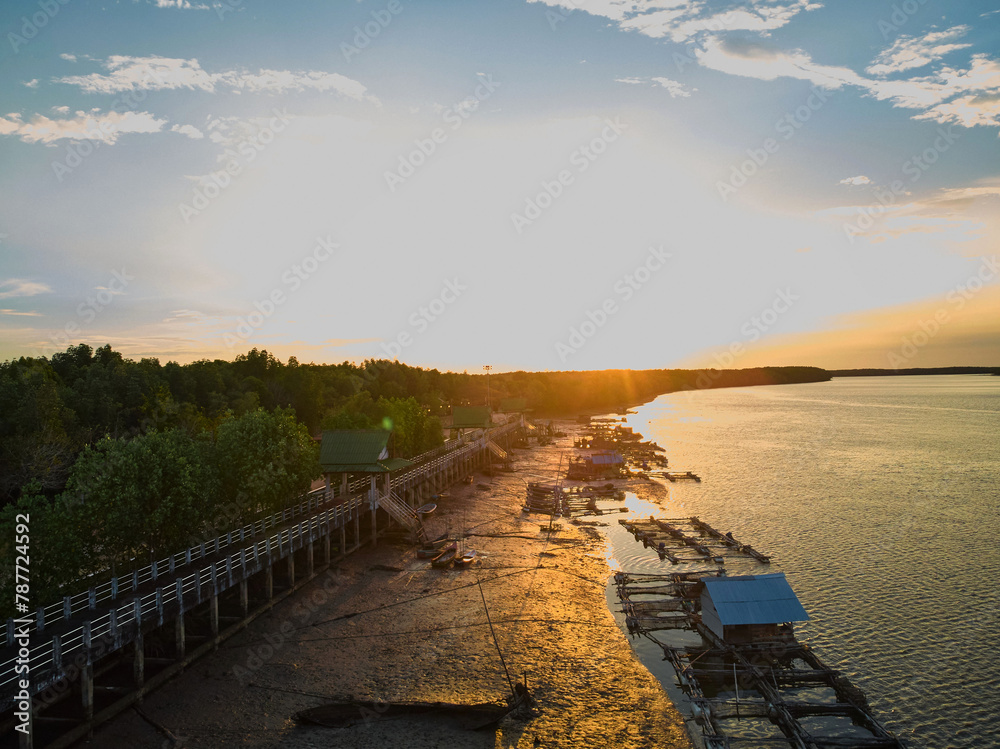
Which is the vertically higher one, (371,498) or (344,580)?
(371,498)

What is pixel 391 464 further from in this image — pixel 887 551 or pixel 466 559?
pixel 887 551

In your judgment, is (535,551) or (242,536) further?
(535,551)

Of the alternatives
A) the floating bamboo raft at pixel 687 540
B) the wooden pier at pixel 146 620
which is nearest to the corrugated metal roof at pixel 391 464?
the wooden pier at pixel 146 620

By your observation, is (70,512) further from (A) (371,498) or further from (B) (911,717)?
(B) (911,717)

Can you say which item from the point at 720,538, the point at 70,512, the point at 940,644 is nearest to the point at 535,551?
the point at 720,538

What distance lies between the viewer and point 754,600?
29.2m

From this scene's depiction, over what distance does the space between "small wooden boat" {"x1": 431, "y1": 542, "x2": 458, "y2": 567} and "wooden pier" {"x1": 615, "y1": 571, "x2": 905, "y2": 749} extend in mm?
13512

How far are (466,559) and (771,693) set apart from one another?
21.3m

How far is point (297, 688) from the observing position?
81.6 feet

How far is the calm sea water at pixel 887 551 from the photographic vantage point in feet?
85.7

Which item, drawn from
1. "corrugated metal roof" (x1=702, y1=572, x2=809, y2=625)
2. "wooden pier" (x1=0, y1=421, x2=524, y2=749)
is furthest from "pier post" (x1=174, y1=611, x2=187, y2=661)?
"corrugated metal roof" (x1=702, y1=572, x2=809, y2=625)

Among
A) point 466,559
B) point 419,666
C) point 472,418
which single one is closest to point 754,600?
point 419,666

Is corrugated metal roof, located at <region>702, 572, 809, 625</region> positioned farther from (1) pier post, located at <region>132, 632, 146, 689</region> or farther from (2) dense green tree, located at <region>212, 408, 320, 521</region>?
(2) dense green tree, located at <region>212, 408, 320, 521</region>

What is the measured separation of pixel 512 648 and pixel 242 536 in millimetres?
15501
